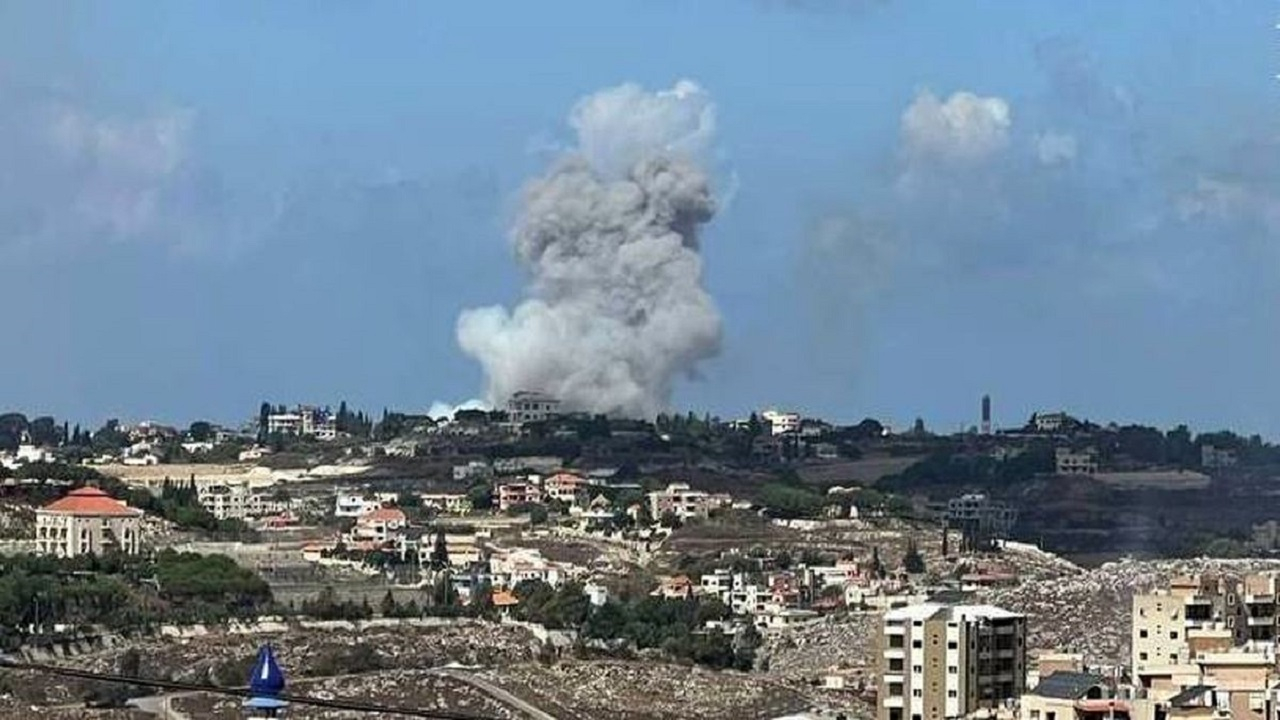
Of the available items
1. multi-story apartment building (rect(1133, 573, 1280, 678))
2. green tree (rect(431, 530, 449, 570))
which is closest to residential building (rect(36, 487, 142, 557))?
green tree (rect(431, 530, 449, 570))

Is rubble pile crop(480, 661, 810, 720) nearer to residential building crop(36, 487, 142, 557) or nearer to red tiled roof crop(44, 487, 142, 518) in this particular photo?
residential building crop(36, 487, 142, 557)

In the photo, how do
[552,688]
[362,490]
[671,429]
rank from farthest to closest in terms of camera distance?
[671,429], [362,490], [552,688]

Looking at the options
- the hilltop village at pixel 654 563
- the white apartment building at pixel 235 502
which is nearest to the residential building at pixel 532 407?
the hilltop village at pixel 654 563

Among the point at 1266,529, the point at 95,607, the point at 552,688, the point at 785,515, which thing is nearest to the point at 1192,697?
the point at 552,688

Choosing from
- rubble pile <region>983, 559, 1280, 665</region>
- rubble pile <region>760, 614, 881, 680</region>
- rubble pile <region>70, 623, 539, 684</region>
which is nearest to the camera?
rubble pile <region>983, 559, 1280, 665</region>

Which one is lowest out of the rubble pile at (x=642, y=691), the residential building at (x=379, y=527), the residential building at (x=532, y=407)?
the rubble pile at (x=642, y=691)

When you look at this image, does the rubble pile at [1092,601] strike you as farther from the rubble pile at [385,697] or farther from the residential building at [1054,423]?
the residential building at [1054,423]

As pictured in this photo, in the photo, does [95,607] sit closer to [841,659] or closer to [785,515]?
[841,659]
